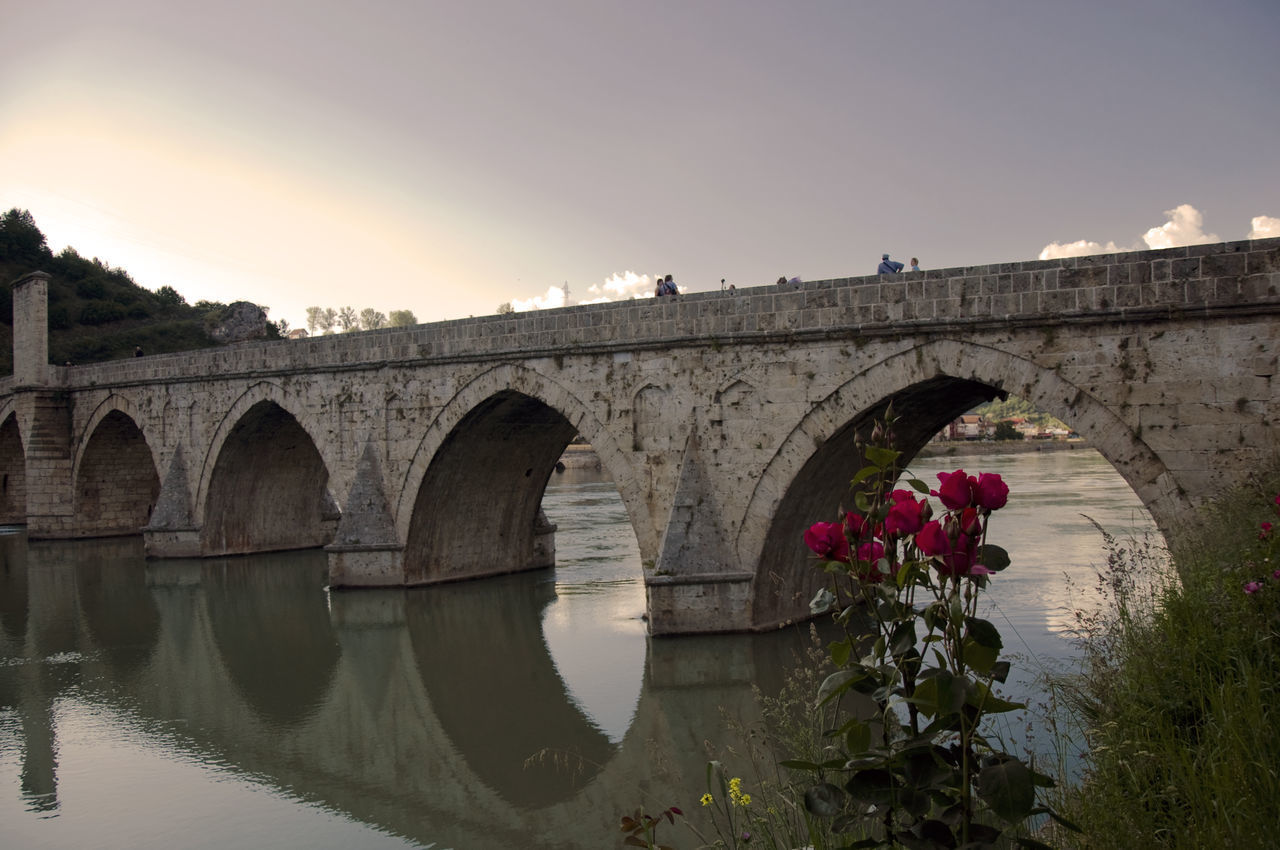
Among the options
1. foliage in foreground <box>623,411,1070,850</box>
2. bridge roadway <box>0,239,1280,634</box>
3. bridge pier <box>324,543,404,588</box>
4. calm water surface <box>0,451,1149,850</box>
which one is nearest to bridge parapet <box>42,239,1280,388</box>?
bridge roadway <box>0,239,1280,634</box>

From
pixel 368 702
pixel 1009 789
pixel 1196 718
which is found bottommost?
pixel 368 702

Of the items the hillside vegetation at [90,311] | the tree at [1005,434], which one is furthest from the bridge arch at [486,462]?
the tree at [1005,434]

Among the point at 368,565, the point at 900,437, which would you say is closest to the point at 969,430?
the point at 368,565

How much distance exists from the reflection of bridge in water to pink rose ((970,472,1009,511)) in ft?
15.0

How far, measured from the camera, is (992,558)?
2.38 meters

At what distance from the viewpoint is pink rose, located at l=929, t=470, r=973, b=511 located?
7.31 feet

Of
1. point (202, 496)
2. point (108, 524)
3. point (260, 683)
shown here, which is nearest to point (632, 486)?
point (260, 683)

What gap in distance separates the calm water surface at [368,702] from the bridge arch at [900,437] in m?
0.98

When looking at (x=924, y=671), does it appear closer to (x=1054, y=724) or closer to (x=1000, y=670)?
(x=1000, y=670)

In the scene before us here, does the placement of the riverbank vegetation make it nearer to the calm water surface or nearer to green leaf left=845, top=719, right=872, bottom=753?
green leaf left=845, top=719, right=872, bottom=753

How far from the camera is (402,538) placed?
1438cm

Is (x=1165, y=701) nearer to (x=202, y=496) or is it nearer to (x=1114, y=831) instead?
(x=1114, y=831)

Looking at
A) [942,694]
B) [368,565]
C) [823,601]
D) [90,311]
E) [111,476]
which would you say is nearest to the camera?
[942,694]

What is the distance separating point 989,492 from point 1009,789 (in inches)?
27.2
